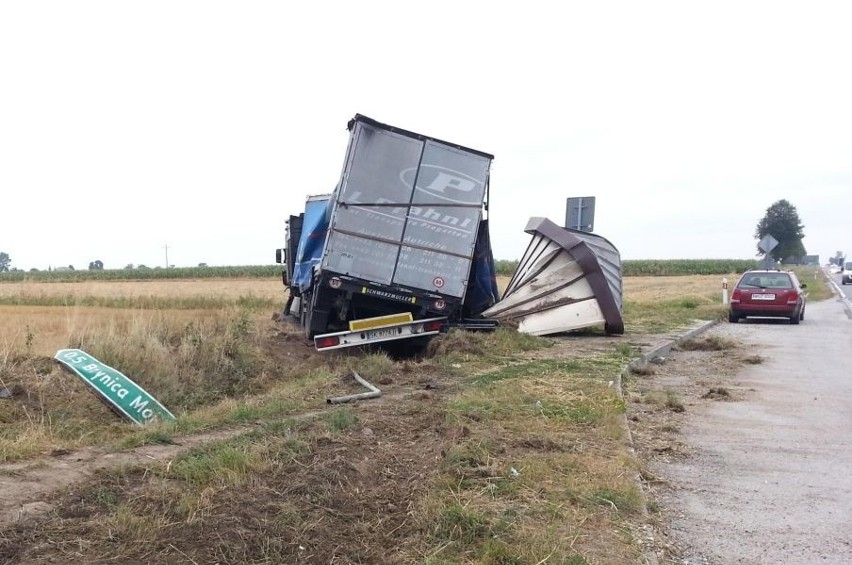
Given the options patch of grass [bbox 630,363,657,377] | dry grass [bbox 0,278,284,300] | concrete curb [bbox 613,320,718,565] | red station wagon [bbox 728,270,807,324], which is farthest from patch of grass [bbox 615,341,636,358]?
dry grass [bbox 0,278,284,300]

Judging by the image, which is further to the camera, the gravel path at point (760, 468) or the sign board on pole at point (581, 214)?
the sign board on pole at point (581, 214)

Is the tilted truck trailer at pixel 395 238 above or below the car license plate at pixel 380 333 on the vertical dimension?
above

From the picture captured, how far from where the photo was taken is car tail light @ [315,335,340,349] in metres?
10.6

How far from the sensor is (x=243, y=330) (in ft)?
38.1

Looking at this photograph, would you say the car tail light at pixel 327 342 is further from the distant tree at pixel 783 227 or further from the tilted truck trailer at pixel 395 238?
the distant tree at pixel 783 227

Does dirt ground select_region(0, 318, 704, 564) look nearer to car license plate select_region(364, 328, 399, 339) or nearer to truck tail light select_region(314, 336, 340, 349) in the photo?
truck tail light select_region(314, 336, 340, 349)

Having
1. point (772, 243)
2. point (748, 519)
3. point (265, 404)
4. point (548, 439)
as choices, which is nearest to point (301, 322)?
point (265, 404)

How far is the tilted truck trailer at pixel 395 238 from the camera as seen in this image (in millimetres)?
10602

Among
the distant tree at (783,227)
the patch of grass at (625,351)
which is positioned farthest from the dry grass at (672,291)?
the distant tree at (783,227)

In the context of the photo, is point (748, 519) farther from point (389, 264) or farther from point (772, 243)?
point (772, 243)

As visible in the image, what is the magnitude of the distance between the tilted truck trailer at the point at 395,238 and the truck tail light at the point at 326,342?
1 cm

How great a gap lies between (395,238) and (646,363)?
174 inches

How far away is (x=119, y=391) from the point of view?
7777mm

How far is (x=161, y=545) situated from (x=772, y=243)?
29490 millimetres
